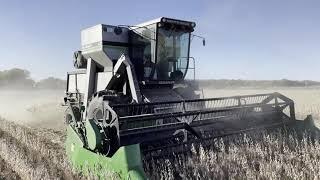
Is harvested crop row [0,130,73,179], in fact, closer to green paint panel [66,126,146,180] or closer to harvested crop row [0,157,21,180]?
harvested crop row [0,157,21,180]

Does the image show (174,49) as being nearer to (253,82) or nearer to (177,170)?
(177,170)

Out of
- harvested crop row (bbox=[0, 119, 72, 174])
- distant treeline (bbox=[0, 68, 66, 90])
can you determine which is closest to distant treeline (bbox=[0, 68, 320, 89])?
distant treeline (bbox=[0, 68, 66, 90])

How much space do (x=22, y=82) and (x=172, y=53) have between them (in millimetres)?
45045

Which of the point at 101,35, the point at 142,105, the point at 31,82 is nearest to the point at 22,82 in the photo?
the point at 31,82

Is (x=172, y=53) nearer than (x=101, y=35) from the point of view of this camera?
No

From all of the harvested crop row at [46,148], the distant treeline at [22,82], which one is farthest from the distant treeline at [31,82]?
the harvested crop row at [46,148]

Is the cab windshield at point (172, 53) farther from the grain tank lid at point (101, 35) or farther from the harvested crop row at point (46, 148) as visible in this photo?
the harvested crop row at point (46, 148)

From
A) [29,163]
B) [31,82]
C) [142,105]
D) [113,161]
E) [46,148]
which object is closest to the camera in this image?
[113,161]

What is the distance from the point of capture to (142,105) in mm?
4875

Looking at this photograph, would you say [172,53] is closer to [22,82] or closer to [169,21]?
[169,21]

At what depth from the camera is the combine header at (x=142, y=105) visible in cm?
436

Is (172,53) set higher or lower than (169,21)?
lower

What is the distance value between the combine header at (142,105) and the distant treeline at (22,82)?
34545mm

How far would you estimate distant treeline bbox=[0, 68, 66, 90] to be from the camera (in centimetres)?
4441
